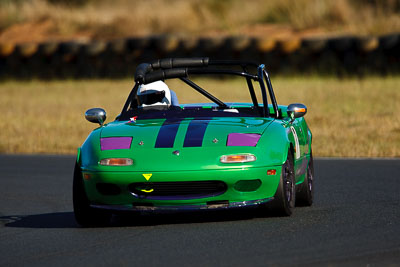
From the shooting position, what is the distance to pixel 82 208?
7.89 meters

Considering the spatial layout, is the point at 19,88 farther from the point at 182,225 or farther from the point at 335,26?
the point at 182,225

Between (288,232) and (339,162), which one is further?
(339,162)

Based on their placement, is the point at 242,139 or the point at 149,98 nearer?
the point at 242,139

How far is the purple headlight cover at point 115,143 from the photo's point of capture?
788cm

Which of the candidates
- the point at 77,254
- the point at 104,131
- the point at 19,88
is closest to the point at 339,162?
the point at 104,131

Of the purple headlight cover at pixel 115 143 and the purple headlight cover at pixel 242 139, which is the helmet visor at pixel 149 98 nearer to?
the purple headlight cover at pixel 115 143

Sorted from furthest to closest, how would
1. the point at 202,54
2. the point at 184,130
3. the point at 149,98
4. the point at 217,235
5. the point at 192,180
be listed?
the point at 202,54
the point at 149,98
the point at 184,130
the point at 192,180
the point at 217,235

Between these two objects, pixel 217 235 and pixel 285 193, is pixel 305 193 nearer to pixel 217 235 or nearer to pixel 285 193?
pixel 285 193

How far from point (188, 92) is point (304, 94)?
4.26 m

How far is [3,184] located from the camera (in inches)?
455

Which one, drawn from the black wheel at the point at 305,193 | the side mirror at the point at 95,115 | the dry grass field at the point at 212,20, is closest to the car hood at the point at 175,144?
the side mirror at the point at 95,115

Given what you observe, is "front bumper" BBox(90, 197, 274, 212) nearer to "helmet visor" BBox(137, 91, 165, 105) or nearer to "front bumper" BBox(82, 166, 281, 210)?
"front bumper" BBox(82, 166, 281, 210)

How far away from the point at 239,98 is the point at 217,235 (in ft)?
54.7

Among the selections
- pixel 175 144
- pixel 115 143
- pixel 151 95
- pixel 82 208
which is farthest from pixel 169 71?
pixel 82 208
